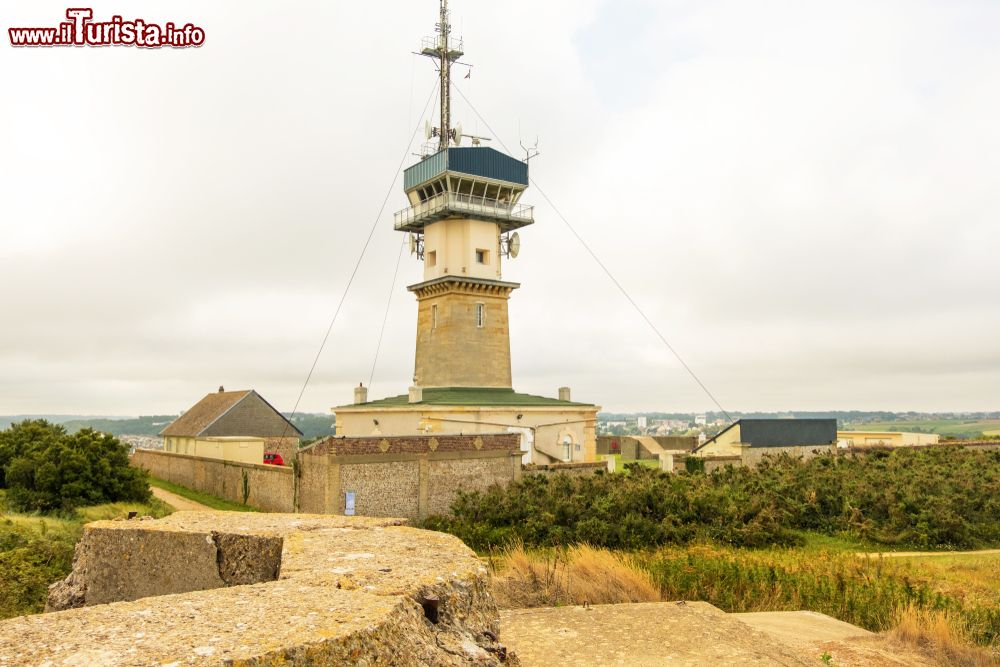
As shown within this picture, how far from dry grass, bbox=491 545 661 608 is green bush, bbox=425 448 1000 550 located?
7.27m

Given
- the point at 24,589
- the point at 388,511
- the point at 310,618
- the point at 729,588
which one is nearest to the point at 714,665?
the point at 729,588

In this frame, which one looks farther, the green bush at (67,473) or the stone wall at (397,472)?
the green bush at (67,473)

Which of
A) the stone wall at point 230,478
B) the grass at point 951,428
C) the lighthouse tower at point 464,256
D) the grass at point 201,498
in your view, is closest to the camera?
the stone wall at point 230,478

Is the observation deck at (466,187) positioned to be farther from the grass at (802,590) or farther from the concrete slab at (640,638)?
the concrete slab at (640,638)

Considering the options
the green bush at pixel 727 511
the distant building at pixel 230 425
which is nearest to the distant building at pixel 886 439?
the green bush at pixel 727 511

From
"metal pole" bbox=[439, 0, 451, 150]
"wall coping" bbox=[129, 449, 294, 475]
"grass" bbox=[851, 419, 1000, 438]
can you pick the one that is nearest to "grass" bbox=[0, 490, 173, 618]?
"wall coping" bbox=[129, 449, 294, 475]

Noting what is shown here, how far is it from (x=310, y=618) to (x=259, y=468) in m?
22.9

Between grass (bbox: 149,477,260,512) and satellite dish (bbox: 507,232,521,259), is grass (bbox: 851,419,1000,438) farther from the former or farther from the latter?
grass (bbox: 149,477,260,512)

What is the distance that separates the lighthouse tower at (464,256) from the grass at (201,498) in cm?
1047

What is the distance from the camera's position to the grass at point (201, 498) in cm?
2519

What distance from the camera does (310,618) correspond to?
3164mm

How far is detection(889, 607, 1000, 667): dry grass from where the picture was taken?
26.7 feet

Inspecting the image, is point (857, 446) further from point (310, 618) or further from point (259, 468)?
point (310, 618)

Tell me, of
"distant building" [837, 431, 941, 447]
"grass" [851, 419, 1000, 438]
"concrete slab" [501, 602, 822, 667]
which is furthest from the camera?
"grass" [851, 419, 1000, 438]
